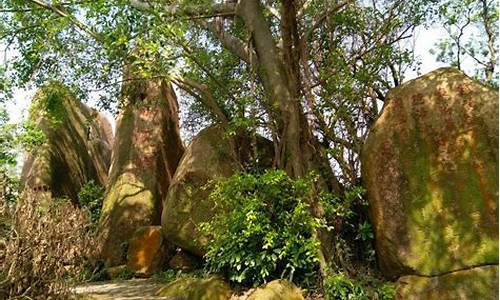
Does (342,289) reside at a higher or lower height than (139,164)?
lower

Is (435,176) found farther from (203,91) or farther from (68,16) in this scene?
(68,16)

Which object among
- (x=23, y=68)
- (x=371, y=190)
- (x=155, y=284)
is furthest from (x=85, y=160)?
(x=371, y=190)

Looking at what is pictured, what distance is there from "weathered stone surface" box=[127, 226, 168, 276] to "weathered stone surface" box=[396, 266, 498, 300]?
5.69m

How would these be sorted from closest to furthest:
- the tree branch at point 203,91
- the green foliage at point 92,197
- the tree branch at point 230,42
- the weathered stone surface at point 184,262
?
the tree branch at point 203,91 < the tree branch at point 230,42 < the weathered stone surface at point 184,262 < the green foliage at point 92,197

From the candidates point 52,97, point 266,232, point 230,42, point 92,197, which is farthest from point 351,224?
point 92,197

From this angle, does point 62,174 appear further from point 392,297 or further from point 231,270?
point 392,297

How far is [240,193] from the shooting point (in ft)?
24.9

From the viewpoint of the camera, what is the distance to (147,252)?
10352 millimetres

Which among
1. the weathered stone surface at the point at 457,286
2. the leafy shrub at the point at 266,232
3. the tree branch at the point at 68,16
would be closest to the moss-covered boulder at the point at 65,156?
the tree branch at the point at 68,16

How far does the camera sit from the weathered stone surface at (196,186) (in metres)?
9.34

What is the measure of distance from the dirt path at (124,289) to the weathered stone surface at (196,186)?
3.62ft

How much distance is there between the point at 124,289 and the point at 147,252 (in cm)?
189

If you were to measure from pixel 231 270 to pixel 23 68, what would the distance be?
20.4ft

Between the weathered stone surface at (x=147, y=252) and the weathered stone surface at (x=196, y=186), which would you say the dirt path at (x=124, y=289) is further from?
the weathered stone surface at (x=196, y=186)
